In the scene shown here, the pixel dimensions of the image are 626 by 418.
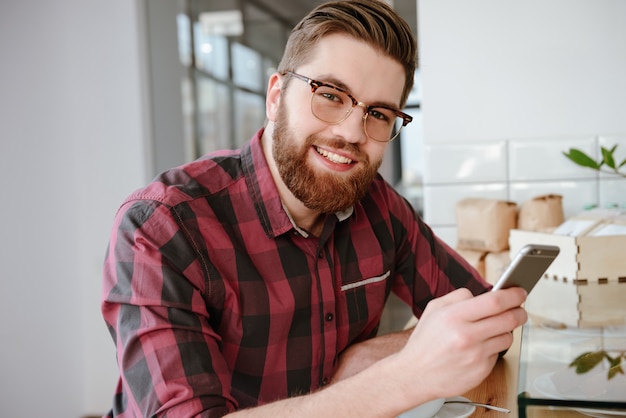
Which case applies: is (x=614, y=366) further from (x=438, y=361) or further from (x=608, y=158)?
(x=608, y=158)

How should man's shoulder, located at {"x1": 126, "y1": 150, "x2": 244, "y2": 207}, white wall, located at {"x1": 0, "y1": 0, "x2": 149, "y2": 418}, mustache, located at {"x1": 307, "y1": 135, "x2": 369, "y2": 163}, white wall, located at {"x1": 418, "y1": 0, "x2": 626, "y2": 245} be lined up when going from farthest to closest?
white wall, located at {"x1": 0, "y1": 0, "x2": 149, "y2": 418} → white wall, located at {"x1": 418, "y1": 0, "x2": 626, "y2": 245} → mustache, located at {"x1": 307, "y1": 135, "x2": 369, "y2": 163} → man's shoulder, located at {"x1": 126, "y1": 150, "x2": 244, "y2": 207}

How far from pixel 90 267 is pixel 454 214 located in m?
1.81

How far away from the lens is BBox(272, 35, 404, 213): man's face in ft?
4.06

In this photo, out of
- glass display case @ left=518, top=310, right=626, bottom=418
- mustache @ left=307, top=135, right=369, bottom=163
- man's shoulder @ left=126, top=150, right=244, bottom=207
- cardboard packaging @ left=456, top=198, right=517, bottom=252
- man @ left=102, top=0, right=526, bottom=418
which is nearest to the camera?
glass display case @ left=518, top=310, right=626, bottom=418

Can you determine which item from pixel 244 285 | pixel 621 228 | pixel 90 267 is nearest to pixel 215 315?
pixel 244 285

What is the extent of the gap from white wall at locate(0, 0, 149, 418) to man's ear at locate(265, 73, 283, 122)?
6.24 ft

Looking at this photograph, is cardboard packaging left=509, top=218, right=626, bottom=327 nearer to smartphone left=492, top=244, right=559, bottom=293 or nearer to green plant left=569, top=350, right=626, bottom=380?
green plant left=569, top=350, right=626, bottom=380

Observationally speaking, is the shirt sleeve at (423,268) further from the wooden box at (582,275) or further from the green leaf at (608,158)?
the green leaf at (608,158)

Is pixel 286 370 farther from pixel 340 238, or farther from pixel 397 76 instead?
pixel 397 76

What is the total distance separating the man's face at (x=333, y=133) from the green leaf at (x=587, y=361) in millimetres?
547

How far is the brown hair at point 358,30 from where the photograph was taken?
4.08 ft

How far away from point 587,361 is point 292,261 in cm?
58

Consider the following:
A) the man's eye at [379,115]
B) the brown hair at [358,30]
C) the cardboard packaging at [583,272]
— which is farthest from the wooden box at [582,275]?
the brown hair at [358,30]

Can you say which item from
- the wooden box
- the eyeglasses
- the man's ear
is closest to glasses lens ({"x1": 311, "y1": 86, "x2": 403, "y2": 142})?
the eyeglasses
